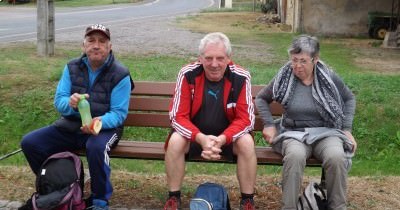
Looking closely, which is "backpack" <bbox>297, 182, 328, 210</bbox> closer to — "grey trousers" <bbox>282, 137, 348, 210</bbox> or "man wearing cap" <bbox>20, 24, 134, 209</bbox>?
"grey trousers" <bbox>282, 137, 348, 210</bbox>

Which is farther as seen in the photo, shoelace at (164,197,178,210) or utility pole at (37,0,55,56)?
utility pole at (37,0,55,56)

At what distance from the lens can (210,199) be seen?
4.20m

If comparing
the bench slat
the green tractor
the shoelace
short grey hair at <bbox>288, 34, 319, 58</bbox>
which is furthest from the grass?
the green tractor

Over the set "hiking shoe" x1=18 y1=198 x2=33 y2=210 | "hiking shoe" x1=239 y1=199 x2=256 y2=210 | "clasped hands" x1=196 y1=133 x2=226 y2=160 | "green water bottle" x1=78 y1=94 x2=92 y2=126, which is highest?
"green water bottle" x1=78 y1=94 x2=92 y2=126

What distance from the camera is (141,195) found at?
4969 millimetres

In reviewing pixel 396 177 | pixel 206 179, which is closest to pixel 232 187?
pixel 206 179

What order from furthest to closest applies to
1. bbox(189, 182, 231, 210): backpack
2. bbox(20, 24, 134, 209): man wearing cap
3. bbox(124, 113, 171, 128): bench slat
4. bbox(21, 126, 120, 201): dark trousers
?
1. bbox(124, 113, 171, 128): bench slat
2. bbox(20, 24, 134, 209): man wearing cap
3. bbox(21, 126, 120, 201): dark trousers
4. bbox(189, 182, 231, 210): backpack

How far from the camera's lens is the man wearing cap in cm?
456

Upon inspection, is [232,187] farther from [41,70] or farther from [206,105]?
[41,70]

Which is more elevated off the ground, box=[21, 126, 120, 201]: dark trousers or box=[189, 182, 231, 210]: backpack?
box=[21, 126, 120, 201]: dark trousers

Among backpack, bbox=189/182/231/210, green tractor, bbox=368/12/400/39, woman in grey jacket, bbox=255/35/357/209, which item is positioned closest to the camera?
backpack, bbox=189/182/231/210

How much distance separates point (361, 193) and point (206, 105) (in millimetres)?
1622

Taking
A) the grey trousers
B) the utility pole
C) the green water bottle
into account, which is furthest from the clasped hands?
the utility pole

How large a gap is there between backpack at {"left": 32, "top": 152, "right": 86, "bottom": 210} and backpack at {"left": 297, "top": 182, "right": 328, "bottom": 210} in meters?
1.59
